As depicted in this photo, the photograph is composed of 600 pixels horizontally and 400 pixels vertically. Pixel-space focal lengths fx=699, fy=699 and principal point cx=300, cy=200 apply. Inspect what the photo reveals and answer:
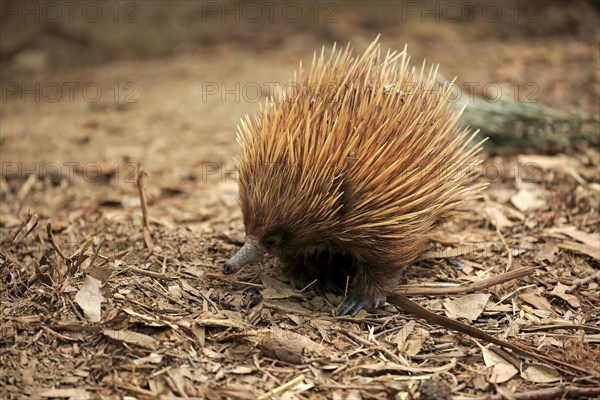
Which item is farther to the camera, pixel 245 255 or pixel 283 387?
pixel 245 255

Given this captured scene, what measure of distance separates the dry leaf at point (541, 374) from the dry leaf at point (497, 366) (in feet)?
0.20

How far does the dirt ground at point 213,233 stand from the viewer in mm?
3352

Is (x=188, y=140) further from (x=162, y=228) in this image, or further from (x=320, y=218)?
(x=320, y=218)

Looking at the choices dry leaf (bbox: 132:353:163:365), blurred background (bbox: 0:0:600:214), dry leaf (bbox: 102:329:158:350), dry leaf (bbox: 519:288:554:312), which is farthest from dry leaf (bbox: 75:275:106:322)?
dry leaf (bbox: 519:288:554:312)

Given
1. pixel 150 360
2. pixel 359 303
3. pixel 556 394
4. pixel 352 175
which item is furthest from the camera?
pixel 359 303

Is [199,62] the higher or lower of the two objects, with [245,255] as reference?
higher

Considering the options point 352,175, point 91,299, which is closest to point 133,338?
point 91,299

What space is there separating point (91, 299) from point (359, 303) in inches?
57.1

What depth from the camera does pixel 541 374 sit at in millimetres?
3406

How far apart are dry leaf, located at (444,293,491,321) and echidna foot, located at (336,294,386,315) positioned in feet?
1.25

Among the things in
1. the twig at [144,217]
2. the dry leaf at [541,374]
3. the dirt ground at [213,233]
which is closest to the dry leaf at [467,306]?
the dirt ground at [213,233]

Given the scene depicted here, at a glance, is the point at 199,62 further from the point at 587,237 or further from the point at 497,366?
the point at 497,366

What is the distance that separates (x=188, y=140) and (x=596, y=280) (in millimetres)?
3931

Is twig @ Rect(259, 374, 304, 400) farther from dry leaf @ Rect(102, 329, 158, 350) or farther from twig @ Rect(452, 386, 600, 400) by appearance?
twig @ Rect(452, 386, 600, 400)
